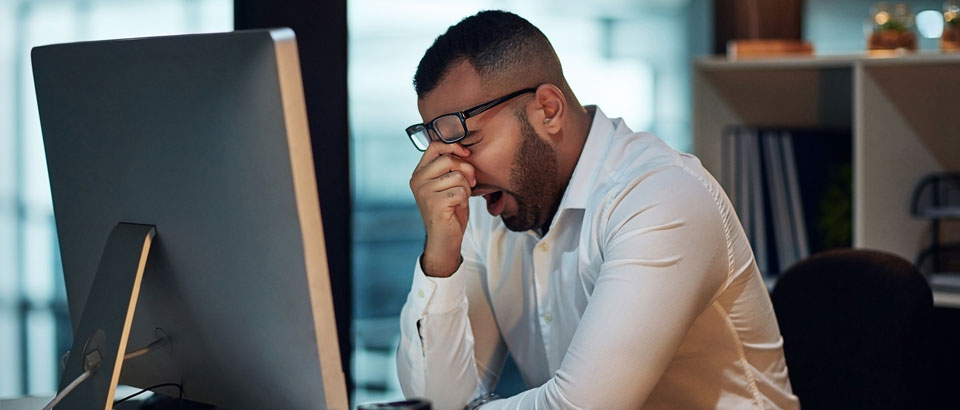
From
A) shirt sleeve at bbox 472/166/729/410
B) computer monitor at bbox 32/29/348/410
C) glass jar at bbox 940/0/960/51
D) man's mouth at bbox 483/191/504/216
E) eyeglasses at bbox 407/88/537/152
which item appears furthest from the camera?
glass jar at bbox 940/0/960/51

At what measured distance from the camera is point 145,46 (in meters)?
1.05

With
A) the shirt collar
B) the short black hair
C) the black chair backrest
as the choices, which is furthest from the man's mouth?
the black chair backrest

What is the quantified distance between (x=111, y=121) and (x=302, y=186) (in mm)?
302

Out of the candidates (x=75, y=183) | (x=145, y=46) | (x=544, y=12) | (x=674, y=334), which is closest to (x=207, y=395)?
(x=75, y=183)

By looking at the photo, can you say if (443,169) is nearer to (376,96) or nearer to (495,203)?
(495,203)

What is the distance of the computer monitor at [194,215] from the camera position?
0.96 m

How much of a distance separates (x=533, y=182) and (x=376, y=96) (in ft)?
6.40

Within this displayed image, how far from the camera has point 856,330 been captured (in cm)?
166

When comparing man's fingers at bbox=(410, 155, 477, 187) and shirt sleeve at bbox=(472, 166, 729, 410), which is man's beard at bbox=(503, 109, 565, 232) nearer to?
man's fingers at bbox=(410, 155, 477, 187)

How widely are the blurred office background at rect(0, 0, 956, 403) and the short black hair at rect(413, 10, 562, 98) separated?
38.1 inches

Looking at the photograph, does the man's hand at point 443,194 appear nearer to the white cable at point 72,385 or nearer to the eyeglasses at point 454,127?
the eyeglasses at point 454,127

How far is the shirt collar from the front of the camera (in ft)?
5.45

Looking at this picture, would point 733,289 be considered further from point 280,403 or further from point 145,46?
point 145,46

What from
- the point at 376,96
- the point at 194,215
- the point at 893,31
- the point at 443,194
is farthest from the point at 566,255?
the point at 376,96
